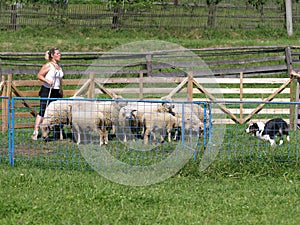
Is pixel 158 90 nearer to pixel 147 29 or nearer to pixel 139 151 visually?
pixel 139 151

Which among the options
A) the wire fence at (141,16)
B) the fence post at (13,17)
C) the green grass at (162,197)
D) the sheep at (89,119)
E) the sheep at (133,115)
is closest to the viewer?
the green grass at (162,197)

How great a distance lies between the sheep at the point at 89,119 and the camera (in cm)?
1041

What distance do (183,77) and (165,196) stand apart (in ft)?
28.2

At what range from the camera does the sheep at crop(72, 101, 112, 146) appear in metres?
10.4

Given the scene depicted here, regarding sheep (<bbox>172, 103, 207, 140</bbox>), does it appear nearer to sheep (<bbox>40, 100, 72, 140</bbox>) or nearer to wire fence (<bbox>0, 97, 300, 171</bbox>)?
wire fence (<bbox>0, 97, 300, 171</bbox>)

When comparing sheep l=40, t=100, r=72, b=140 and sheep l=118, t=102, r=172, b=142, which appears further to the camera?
sheep l=118, t=102, r=172, b=142

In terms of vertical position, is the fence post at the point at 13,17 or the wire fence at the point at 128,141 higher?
the fence post at the point at 13,17

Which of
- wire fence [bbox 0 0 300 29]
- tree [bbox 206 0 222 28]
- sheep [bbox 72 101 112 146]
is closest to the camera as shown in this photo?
sheep [bbox 72 101 112 146]

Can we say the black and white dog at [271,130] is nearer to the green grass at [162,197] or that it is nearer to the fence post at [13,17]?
the green grass at [162,197]

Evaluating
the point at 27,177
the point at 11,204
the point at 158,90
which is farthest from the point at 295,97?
the point at 11,204

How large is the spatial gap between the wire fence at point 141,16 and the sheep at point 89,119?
14019 mm

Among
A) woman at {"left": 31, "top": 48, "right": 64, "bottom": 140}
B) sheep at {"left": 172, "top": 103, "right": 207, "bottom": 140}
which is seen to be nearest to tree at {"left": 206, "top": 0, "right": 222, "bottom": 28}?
sheep at {"left": 172, "top": 103, "right": 207, "bottom": 140}

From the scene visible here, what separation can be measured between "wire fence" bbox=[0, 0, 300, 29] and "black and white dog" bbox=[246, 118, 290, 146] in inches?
532

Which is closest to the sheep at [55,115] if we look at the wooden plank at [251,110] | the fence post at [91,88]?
the fence post at [91,88]
